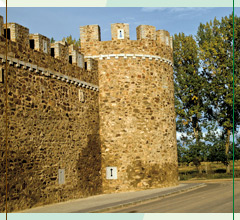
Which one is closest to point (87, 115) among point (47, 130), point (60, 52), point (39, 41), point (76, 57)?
point (76, 57)

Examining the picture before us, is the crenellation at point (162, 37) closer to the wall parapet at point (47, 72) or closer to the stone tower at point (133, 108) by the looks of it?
A: the stone tower at point (133, 108)

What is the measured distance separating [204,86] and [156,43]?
15.9 meters

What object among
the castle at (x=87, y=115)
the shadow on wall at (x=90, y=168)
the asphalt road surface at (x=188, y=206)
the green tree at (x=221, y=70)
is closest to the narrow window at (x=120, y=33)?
the castle at (x=87, y=115)

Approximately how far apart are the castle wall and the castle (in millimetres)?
35

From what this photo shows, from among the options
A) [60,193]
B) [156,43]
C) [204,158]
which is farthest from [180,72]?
[60,193]

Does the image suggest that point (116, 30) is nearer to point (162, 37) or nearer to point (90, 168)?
point (162, 37)

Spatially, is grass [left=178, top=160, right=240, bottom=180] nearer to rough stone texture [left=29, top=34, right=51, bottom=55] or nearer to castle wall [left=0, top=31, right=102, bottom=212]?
castle wall [left=0, top=31, right=102, bottom=212]

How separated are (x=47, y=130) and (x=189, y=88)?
76.3ft

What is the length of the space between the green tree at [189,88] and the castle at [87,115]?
1462 centimetres

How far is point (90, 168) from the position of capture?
→ 63.0ft

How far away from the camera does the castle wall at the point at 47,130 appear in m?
14.2

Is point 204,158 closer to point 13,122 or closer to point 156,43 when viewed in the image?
point 156,43

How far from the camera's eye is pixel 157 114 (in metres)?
21.1

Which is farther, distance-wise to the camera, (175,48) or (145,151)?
(175,48)
